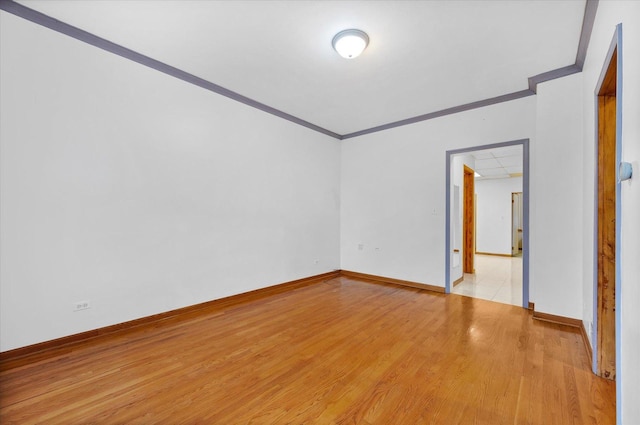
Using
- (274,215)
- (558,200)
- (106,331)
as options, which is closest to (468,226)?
(558,200)

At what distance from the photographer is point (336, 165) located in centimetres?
571

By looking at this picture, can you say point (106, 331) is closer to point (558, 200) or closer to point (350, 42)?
point (350, 42)

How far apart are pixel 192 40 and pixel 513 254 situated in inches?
403

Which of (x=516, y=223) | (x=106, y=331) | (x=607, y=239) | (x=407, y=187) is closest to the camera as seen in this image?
(x=607, y=239)

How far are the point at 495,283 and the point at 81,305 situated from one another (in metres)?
6.10

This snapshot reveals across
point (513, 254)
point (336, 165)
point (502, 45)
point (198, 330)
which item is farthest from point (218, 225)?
point (513, 254)

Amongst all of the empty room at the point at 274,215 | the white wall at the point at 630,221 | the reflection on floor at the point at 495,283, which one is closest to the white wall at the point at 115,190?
the empty room at the point at 274,215

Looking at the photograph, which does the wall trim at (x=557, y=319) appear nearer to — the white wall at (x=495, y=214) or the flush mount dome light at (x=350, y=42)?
the flush mount dome light at (x=350, y=42)

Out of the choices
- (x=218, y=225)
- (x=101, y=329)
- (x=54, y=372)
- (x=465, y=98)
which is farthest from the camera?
(x=465, y=98)

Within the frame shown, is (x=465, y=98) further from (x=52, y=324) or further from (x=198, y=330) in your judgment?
(x=52, y=324)

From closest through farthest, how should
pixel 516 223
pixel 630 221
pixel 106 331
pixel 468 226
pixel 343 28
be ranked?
1. pixel 630 221
2. pixel 343 28
3. pixel 106 331
4. pixel 468 226
5. pixel 516 223

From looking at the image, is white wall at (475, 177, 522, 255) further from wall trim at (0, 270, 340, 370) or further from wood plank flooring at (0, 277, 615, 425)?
wall trim at (0, 270, 340, 370)

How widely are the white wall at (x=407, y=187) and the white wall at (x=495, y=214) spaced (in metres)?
5.81

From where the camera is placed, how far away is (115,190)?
279cm
